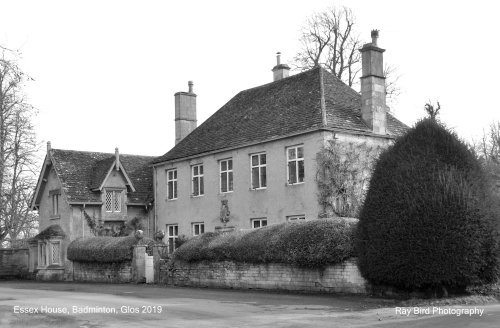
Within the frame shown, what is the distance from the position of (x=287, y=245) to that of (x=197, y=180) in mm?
14709

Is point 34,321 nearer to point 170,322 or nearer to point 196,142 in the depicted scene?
point 170,322

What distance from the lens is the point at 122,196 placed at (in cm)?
3753

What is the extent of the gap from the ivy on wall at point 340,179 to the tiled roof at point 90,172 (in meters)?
14.1

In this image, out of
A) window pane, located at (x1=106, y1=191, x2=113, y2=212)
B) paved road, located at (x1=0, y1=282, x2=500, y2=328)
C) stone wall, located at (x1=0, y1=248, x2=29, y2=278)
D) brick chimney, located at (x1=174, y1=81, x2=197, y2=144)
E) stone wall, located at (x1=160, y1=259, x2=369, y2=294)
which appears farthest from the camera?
brick chimney, located at (x1=174, y1=81, x2=197, y2=144)

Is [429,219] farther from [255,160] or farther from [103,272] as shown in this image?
[103,272]

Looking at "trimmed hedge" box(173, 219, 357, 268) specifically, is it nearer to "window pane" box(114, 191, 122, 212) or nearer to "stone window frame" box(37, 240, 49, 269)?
"window pane" box(114, 191, 122, 212)

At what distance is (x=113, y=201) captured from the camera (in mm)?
37219

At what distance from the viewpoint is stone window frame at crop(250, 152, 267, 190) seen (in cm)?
3100

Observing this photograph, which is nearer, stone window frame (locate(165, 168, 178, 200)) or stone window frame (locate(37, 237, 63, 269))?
stone window frame (locate(37, 237, 63, 269))

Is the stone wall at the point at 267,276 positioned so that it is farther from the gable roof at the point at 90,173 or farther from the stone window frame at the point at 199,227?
the gable roof at the point at 90,173

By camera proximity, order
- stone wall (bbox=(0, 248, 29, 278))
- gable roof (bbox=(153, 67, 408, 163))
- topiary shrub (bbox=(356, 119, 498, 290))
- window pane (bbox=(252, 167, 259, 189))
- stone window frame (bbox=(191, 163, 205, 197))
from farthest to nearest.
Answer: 1. stone wall (bbox=(0, 248, 29, 278))
2. stone window frame (bbox=(191, 163, 205, 197))
3. window pane (bbox=(252, 167, 259, 189))
4. gable roof (bbox=(153, 67, 408, 163))
5. topiary shrub (bbox=(356, 119, 498, 290))

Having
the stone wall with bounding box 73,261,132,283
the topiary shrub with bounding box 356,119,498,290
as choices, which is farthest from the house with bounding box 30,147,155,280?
the topiary shrub with bounding box 356,119,498,290

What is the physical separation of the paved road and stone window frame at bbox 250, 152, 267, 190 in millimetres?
10483

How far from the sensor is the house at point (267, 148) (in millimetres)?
28953
